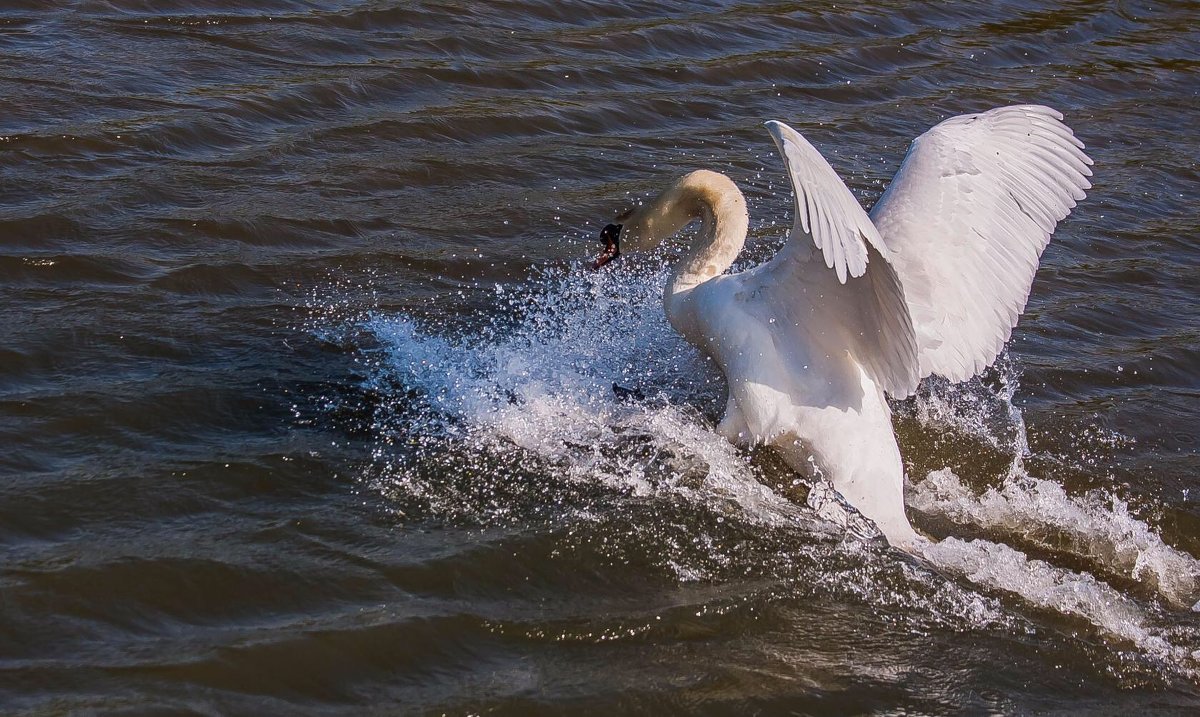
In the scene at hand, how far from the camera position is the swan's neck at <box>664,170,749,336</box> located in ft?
18.7

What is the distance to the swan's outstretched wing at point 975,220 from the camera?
5.47 metres

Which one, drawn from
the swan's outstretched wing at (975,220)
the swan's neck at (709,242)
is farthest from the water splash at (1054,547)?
the swan's neck at (709,242)

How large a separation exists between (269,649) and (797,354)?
2.42 m

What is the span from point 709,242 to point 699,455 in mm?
980

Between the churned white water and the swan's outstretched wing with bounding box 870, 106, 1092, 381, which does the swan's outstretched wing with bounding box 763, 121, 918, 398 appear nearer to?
the swan's outstretched wing with bounding box 870, 106, 1092, 381

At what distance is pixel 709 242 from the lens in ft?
18.8

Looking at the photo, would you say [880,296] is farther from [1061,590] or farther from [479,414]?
[479,414]

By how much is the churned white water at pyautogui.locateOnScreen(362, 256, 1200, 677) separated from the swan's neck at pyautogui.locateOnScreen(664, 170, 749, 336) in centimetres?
45

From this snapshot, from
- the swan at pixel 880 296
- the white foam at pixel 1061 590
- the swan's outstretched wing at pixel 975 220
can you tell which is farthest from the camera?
the swan's outstretched wing at pixel 975 220

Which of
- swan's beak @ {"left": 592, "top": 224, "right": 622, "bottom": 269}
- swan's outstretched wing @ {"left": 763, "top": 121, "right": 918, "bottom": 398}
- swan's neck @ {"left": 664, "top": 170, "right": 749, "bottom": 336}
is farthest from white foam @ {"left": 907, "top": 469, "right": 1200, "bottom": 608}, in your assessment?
swan's beak @ {"left": 592, "top": 224, "right": 622, "bottom": 269}

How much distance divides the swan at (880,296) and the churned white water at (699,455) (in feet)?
0.82

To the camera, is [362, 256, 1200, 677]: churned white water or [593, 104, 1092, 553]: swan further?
[593, 104, 1092, 553]: swan

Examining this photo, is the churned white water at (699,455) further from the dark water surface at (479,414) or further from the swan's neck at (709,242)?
the swan's neck at (709,242)

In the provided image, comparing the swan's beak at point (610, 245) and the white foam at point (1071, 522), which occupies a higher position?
the swan's beak at point (610, 245)
